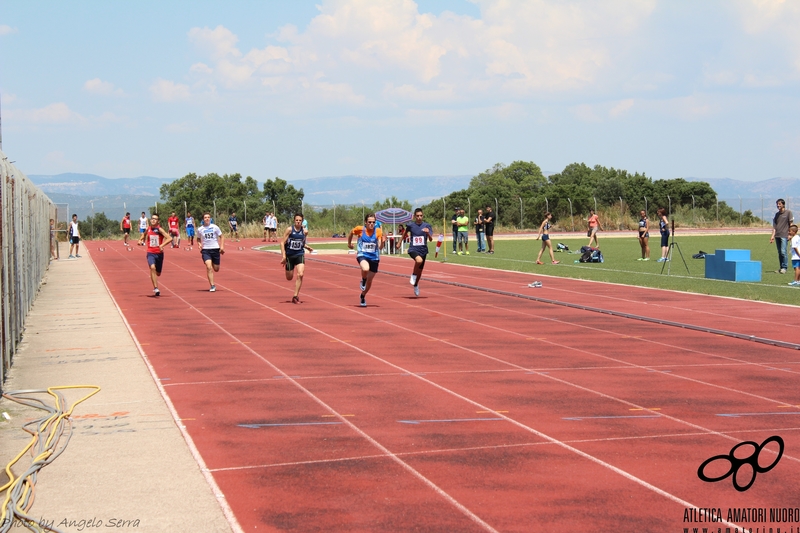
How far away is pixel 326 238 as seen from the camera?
189ft

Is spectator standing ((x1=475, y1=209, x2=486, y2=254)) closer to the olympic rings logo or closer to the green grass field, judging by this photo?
the green grass field

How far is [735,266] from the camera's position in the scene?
23109mm

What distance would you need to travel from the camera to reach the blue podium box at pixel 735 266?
23094mm

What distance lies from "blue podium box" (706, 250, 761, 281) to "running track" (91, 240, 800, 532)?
515cm

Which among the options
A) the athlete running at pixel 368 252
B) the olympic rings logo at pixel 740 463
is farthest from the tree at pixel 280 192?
the olympic rings logo at pixel 740 463

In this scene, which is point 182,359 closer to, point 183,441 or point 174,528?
point 183,441

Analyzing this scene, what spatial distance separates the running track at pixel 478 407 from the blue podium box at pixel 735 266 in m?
5.15

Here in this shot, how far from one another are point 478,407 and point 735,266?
52.5 ft

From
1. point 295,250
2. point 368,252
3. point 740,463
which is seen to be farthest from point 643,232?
point 740,463

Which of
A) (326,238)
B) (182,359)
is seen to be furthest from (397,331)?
(326,238)

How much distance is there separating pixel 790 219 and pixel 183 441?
19935 millimetres

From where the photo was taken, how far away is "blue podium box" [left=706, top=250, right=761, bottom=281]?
909 inches

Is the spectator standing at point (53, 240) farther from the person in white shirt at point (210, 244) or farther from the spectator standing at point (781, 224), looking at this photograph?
the spectator standing at point (781, 224)

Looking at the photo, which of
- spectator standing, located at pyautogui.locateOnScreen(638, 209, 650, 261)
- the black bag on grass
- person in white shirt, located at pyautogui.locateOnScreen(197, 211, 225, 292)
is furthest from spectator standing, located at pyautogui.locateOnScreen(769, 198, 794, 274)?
person in white shirt, located at pyautogui.locateOnScreen(197, 211, 225, 292)
